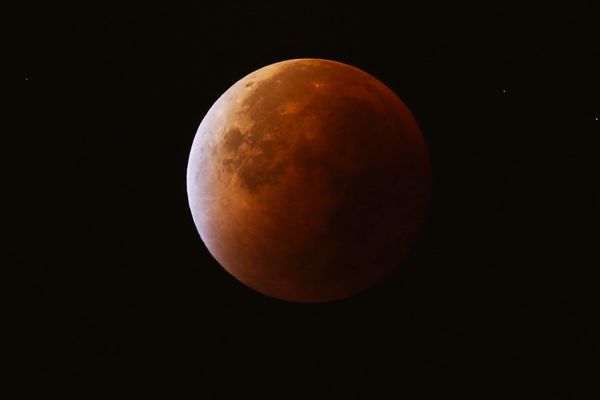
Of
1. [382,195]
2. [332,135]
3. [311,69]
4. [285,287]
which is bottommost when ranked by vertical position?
[285,287]

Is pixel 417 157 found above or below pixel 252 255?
above

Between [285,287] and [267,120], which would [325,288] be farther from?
[267,120]

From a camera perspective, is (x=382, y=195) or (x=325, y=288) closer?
(x=382, y=195)

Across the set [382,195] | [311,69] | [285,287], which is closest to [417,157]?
[382,195]

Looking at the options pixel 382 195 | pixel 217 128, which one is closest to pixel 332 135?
pixel 382 195

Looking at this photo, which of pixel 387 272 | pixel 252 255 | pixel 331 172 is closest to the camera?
pixel 331 172

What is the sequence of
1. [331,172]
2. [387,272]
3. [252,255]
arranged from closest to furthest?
[331,172]
[252,255]
[387,272]
